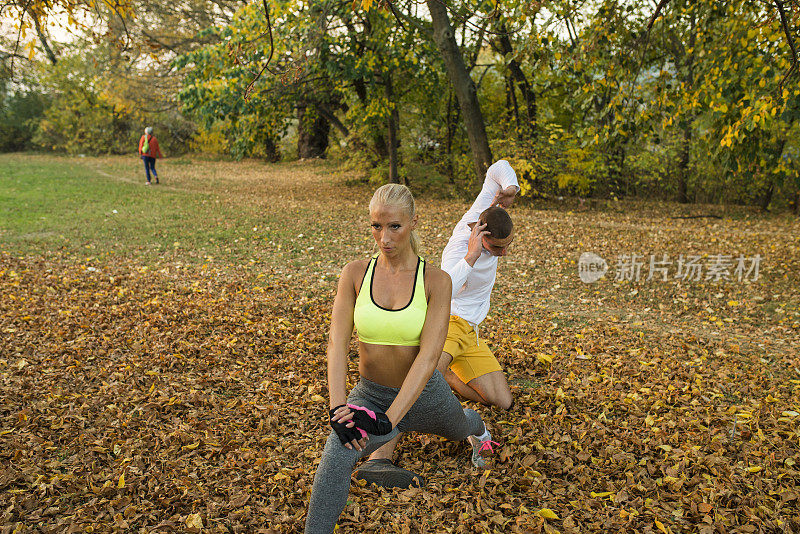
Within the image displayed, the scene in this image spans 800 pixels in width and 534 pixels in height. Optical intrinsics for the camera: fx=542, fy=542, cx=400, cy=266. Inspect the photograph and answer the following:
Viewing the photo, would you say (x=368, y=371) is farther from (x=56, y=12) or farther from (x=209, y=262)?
(x=209, y=262)

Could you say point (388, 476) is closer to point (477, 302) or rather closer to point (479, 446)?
point (479, 446)

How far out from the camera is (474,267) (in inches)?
140

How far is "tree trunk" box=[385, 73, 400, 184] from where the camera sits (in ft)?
45.6

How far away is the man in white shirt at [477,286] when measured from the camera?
10.9ft

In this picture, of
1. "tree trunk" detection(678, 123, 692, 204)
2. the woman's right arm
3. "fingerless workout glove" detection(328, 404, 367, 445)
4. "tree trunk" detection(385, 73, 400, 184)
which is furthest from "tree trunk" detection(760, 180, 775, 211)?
"fingerless workout glove" detection(328, 404, 367, 445)

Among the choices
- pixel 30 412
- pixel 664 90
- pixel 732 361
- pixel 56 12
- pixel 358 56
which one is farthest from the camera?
pixel 358 56

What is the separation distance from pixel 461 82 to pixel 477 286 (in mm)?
9262

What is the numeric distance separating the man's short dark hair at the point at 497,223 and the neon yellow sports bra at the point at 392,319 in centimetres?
94

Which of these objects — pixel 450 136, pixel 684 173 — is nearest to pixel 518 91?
pixel 450 136

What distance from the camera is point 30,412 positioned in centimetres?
364

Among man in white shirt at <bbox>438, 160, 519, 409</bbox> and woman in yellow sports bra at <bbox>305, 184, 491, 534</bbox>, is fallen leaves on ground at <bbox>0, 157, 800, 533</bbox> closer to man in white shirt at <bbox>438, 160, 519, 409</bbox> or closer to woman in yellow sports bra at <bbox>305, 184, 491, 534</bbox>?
man in white shirt at <bbox>438, 160, 519, 409</bbox>

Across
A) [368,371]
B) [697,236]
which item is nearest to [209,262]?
[368,371]

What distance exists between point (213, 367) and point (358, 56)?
1058 centimetres

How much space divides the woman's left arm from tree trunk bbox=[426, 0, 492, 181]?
9618mm
